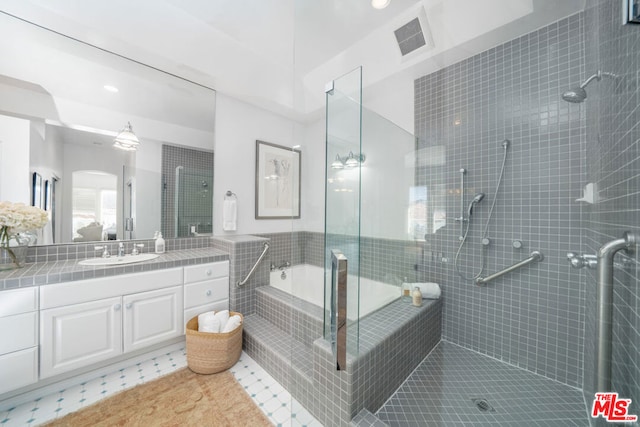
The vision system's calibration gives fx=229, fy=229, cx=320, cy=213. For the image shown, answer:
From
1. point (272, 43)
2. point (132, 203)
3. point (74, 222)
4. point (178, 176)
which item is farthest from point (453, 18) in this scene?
point (74, 222)

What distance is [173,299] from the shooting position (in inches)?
75.0

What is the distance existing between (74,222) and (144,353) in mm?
1206

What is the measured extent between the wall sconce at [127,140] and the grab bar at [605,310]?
305 cm

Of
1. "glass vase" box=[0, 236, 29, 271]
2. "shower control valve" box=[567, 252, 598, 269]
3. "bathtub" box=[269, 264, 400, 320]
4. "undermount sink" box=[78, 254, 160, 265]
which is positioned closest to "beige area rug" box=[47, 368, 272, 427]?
"bathtub" box=[269, 264, 400, 320]

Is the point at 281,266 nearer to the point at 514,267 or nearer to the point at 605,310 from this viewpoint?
the point at 514,267

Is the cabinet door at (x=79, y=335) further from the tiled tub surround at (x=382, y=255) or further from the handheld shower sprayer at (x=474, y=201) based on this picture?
the handheld shower sprayer at (x=474, y=201)

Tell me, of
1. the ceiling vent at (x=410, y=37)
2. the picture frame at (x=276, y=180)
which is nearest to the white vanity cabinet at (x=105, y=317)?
the picture frame at (x=276, y=180)

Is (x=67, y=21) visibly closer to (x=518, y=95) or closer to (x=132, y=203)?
(x=132, y=203)

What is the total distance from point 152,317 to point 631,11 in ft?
9.14

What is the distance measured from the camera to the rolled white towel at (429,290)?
196 cm

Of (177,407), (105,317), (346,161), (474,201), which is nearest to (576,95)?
(474,201)

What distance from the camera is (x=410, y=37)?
6.25 ft

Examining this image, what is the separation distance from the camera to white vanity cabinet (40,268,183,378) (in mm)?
1449

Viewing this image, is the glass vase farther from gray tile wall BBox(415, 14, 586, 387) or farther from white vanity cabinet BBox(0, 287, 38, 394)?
gray tile wall BBox(415, 14, 586, 387)
